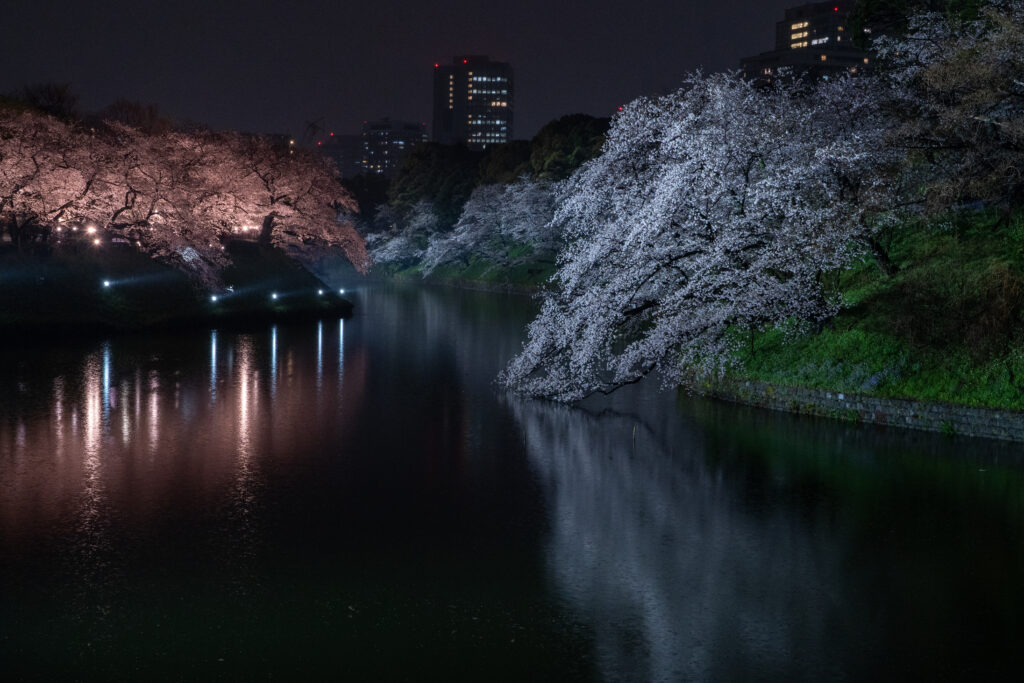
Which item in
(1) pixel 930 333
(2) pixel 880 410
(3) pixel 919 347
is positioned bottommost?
(2) pixel 880 410

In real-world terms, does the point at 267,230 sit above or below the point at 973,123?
below

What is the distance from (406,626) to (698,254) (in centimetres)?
1544

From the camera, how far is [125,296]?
41938 millimetres

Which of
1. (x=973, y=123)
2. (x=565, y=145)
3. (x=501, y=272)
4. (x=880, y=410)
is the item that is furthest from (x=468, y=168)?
(x=880, y=410)

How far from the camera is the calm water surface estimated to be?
848cm

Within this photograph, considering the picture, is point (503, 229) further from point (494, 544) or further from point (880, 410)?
point (494, 544)

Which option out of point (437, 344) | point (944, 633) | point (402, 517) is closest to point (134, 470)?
point (402, 517)

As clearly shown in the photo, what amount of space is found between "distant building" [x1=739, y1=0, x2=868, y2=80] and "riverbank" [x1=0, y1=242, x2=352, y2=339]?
117 m

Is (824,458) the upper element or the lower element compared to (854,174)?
lower

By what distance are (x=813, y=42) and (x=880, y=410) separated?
180 m

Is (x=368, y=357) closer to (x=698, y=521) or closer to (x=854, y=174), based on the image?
(x=854, y=174)

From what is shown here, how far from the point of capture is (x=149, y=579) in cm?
1023

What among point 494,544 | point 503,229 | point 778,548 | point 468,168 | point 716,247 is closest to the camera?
point 778,548

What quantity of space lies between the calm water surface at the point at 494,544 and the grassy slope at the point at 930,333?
1544 mm
